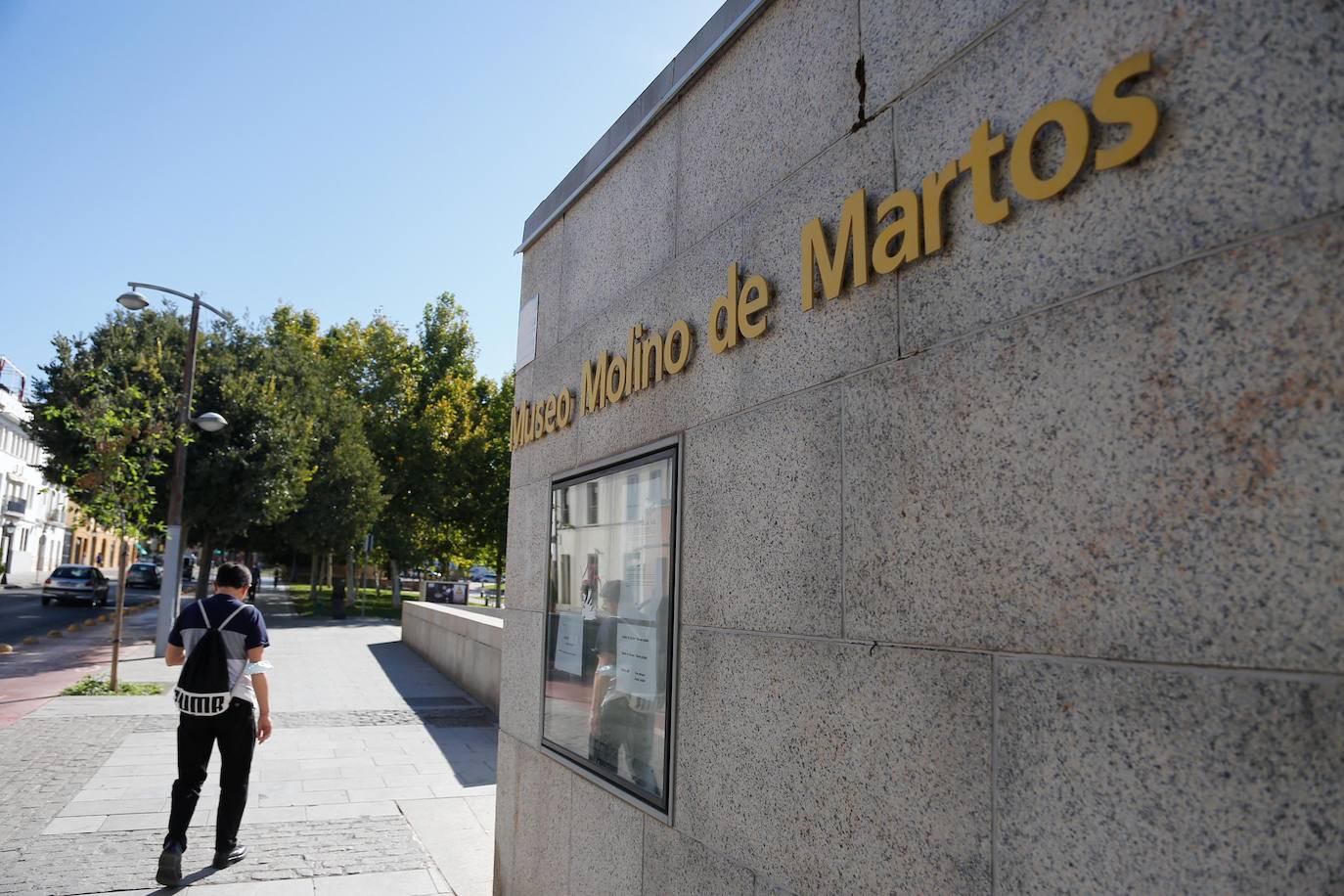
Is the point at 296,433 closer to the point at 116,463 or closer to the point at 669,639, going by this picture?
the point at 116,463

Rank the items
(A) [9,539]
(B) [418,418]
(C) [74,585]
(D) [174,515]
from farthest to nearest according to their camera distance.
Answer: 1. (A) [9,539]
2. (B) [418,418]
3. (C) [74,585]
4. (D) [174,515]

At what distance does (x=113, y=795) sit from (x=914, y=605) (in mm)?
7682

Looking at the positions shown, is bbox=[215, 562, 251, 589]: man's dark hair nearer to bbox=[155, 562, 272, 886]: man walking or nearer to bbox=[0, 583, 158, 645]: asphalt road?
bbox=[155, 562, 272, 886]: man walking

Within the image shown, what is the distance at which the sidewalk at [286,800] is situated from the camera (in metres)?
5.84

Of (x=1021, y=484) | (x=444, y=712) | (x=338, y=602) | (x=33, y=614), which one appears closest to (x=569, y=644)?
(x=1021, y=484)

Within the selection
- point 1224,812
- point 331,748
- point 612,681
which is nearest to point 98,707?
point 331,748

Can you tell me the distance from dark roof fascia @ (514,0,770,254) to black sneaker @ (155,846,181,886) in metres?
4.39

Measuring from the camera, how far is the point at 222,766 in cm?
600

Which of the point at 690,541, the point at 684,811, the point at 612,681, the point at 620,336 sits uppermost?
the point at 620,336

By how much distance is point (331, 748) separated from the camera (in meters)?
10.0

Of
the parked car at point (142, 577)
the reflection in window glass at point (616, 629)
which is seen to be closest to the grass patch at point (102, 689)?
the reflection in window glass at point (616, 629)

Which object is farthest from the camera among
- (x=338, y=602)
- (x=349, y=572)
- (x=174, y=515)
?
(x=349, y=572)

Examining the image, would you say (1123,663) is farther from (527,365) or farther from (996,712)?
(527,365)

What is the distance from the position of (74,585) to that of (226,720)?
33.6 m
